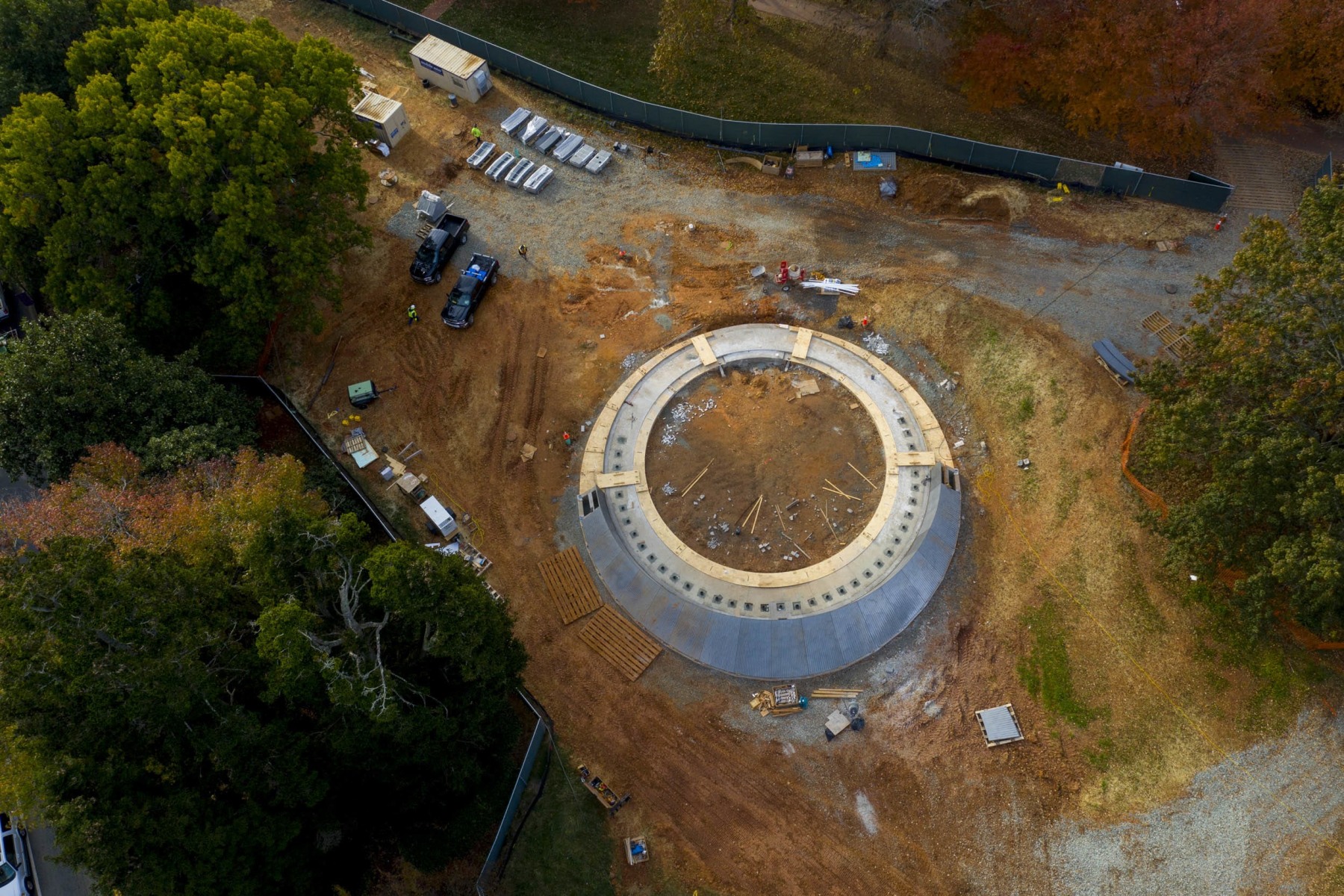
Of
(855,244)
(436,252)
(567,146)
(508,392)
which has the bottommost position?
(508,392)

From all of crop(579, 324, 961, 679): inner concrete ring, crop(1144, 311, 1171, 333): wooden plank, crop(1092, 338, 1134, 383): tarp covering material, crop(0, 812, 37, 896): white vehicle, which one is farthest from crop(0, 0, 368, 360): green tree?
crop(1144, 311, 1171, 333): wooden plank

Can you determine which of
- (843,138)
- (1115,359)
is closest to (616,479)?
(843,138)

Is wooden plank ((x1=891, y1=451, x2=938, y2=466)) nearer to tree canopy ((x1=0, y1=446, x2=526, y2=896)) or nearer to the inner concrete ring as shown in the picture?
the inner concrete ring

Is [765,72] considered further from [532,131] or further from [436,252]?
[436,252]

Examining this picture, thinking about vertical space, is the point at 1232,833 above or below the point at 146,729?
below

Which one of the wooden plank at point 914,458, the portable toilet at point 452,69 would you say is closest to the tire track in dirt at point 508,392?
the portable toilet at point 452,69

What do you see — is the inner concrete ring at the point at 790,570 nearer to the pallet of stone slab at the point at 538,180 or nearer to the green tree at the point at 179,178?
the pallet of stone slab at the point at 538,180
